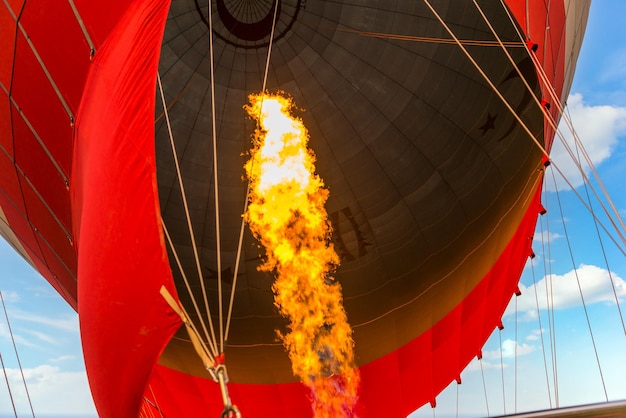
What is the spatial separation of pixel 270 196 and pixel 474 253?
4.17m

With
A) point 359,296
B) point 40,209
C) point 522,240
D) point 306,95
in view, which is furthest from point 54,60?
point 522,240

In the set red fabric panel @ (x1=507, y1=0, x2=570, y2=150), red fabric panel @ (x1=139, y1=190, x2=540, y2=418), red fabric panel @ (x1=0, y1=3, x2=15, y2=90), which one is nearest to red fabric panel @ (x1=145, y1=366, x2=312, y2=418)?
red fabric panel @ (x1=139, y1=190, x2=540, y2=418)

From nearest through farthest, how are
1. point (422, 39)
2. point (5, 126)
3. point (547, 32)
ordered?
point (5, 126) → point (547, 32) → point (422, 39)

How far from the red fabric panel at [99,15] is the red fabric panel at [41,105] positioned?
38.6 inches

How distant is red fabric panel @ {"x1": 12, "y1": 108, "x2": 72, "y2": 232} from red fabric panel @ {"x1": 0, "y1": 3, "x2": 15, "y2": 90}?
449 mm

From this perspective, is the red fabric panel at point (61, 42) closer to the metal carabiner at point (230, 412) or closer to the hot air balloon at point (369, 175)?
the hot air balloon at point (369, 175)

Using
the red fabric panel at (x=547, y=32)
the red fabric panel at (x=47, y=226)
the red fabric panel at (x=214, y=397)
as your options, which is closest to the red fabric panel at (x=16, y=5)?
the red fabric panel at (x=47, y=226)

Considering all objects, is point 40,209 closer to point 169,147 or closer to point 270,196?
point 169,147

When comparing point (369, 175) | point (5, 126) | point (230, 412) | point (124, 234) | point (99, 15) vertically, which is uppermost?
point (369, 175)

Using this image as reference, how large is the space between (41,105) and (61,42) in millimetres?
975

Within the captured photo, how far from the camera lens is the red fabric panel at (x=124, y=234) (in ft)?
15.1

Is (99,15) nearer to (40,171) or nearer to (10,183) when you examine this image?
(40,171)

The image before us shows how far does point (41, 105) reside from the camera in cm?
664

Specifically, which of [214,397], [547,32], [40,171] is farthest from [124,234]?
[547,32]
